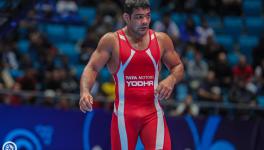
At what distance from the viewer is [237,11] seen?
18406 millimetres

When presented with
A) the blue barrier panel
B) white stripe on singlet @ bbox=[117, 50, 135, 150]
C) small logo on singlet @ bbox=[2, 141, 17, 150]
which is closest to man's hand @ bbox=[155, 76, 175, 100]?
white stripe on singlet @ bbox=[117, 50, 135, 150]

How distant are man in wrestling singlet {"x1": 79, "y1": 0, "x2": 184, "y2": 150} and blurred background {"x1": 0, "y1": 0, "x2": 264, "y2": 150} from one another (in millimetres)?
3344

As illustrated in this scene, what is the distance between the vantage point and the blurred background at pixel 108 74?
995 cm

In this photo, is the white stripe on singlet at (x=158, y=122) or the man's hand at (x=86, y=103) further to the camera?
the white stripe on singlet at (x=158, y=122)

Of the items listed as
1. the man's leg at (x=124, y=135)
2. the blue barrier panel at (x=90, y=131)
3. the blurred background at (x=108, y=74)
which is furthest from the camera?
the blurred background at (x=108, y=74)

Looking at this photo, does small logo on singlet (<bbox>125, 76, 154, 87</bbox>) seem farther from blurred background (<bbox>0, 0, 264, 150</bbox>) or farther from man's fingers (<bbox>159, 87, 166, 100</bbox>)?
blurred background (<bbox>0, 0, 264, 150</bbox>)

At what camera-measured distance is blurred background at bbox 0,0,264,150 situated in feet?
32.7

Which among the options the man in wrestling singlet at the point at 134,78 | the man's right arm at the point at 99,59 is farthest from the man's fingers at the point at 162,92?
the man's right arm at the point at 99,59

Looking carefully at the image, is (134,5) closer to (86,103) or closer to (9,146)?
(86,103)

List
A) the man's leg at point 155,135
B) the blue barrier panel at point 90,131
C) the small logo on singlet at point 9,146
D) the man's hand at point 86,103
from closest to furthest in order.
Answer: the man's hand at point 86,103
the man's leg at point 155,135
the small logo on singlet at point 9,146
the blue barrier panel at point 90,131

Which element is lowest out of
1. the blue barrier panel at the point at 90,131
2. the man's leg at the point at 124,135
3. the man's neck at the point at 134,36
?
the blue barrier panel at the point at 90,131

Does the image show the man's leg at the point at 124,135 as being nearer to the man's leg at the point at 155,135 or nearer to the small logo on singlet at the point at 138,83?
the man's leg at the point at 155,135

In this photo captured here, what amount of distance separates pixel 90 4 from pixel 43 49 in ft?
12.9

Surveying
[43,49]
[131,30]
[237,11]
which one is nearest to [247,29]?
[237,11]
